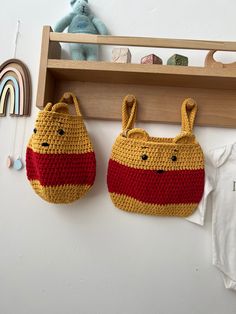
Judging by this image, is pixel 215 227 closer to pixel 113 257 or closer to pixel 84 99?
pixel 113 257

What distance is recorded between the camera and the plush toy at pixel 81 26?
0.55 m

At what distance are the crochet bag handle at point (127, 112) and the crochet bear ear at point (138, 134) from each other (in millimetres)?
24

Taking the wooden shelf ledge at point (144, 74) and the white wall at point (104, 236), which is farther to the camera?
the white wall at point (104, 236)

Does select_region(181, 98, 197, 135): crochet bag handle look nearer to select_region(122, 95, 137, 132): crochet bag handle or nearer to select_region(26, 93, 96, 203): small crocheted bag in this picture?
select_region(122, 95, 137, 132): crochet bag handle

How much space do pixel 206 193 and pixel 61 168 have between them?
317 mm

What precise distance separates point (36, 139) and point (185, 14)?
0.46 meters

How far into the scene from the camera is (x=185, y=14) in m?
0.60

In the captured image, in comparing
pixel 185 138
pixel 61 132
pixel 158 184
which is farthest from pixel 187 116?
pixel 61 132

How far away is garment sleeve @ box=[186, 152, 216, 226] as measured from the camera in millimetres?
545

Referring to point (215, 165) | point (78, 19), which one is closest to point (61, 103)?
point (78, 19)

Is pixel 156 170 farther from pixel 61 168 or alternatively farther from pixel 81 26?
pixel 81 26

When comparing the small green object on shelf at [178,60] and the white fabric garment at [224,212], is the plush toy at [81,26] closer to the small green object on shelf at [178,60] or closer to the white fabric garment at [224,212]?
the small green object on shelf at [178,60]

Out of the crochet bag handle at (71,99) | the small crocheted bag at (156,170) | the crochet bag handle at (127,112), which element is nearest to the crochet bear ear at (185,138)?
the small crocheted bag at (156,170)

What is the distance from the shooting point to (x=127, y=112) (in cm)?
56
